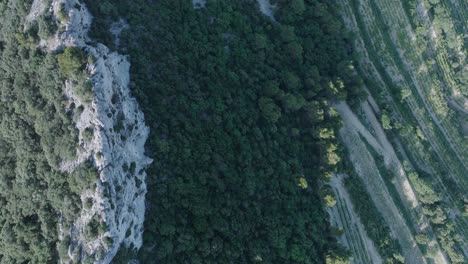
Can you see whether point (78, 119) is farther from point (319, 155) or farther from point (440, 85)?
point (440, 85)

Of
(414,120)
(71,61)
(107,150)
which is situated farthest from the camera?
(414,120)

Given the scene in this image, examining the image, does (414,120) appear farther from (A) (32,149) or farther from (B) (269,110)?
(A) (32,149)

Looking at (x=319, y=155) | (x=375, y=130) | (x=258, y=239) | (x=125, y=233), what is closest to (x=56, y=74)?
(x=125, y=233)

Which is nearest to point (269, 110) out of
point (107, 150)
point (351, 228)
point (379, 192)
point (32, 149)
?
point (351, 228)

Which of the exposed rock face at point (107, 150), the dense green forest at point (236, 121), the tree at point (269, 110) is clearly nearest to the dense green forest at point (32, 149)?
the exposed rock face at point (107, 150)

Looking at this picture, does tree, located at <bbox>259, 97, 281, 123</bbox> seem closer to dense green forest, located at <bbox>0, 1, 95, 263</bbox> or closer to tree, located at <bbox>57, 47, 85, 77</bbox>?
tree, located at <bbox>57, 47, 85, 77</bbox>

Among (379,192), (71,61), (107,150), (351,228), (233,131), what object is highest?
(71,61)
